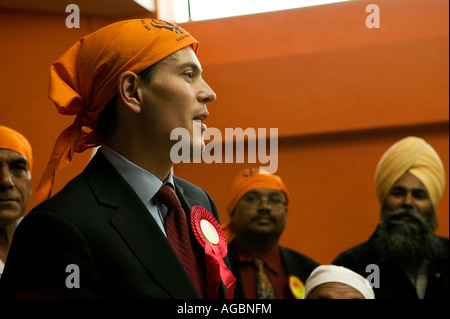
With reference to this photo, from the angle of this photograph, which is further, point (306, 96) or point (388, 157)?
point (306, 96)

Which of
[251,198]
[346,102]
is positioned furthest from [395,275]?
[346,102]

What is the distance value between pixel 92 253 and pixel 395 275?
3.05 m

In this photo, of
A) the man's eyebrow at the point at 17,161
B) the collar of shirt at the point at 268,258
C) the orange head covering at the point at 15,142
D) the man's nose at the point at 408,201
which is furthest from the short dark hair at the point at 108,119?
the man's nose at the point at 408,201

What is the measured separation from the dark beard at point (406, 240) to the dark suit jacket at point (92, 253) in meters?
3.09

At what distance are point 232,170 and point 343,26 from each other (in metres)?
2.90

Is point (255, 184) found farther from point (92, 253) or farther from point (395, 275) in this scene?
point (92, 253)

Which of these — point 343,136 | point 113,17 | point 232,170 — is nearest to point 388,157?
point 343,136

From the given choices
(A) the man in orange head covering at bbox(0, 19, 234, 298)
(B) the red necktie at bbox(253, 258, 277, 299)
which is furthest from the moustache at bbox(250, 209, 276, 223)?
(A) the man in orange head covering at bbox(0, 19, 234, 298)

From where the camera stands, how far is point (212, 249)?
1750 millimetres

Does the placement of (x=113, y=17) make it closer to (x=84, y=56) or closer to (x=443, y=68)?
(x=84, y=56)

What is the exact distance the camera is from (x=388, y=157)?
5148mm

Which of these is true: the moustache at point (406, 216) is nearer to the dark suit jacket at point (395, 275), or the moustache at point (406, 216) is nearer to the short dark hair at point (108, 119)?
the dark suit jacket at point (395, 275)

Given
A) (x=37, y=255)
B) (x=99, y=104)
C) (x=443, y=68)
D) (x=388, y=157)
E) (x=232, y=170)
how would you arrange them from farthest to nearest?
1. (x=443, y=68)
2. (x=388, y=157)
3. (x=232, y=170)
4. (x=99, y=104)
5. (x=37, y=255)

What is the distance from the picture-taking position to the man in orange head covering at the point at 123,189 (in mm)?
1562
